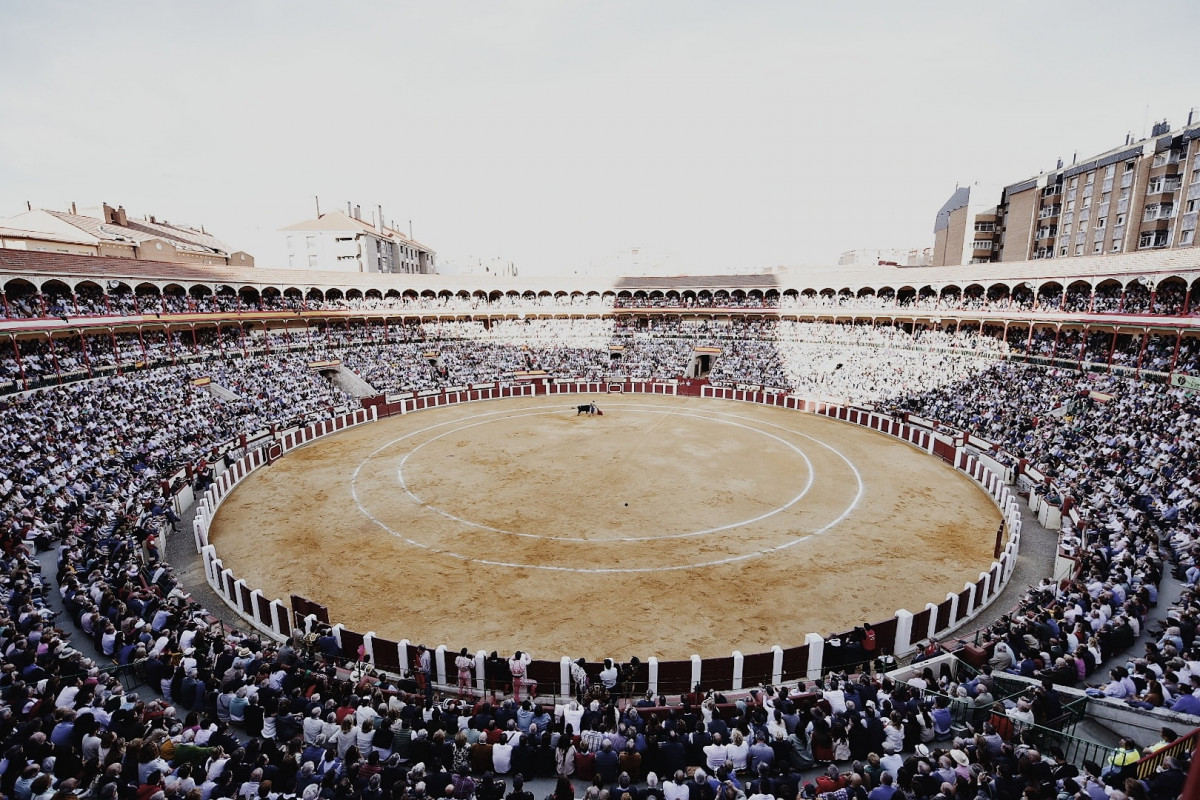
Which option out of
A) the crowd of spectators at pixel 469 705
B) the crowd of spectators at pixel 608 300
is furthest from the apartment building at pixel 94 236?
the crowd of spectators at pixel 469 705

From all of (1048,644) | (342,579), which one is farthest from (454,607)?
(1048,644)

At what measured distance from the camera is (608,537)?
18.6 m

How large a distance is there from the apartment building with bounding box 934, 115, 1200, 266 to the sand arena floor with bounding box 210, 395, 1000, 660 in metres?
35.4

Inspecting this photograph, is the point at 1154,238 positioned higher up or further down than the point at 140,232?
further down

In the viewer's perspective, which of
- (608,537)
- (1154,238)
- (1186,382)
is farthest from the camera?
(1154,238)

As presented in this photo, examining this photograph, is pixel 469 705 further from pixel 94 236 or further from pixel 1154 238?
pixel 1154 238

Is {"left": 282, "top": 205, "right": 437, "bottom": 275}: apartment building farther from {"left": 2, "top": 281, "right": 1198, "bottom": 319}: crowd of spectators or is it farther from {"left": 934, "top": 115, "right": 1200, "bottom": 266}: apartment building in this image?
{"left": 934, "top": 115, "right": 1200, "bottom": 266}: apartment building

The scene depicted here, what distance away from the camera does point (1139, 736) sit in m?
7.68

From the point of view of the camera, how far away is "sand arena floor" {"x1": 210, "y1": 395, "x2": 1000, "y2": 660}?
1387 centimetres

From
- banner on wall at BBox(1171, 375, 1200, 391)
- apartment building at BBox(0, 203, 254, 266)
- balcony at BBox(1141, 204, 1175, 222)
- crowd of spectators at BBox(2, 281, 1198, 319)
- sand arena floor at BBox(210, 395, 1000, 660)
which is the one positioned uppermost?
balcony at BBox(1141, 204, 1175, 222)

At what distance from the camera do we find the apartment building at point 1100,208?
143 feet

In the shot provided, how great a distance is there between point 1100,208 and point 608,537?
2274 inches

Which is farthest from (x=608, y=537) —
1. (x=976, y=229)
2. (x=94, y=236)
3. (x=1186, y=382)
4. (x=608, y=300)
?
(x=976, y=229)

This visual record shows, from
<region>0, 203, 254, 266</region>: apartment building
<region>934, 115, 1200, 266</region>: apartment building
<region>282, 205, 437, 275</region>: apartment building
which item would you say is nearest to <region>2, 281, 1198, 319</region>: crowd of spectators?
<region>0, 203, 254, 266</region>: apartment building
